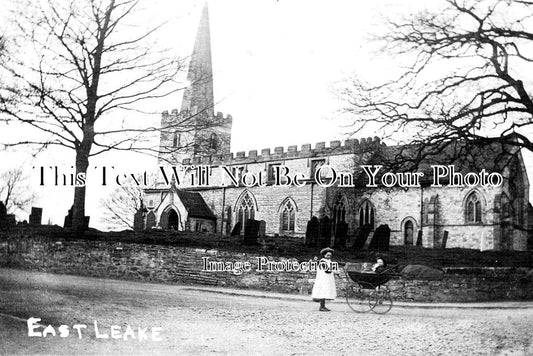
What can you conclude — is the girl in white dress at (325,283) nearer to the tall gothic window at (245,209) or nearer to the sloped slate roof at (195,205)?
the sloped slate roof at (195,205)

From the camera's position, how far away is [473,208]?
1101 inches

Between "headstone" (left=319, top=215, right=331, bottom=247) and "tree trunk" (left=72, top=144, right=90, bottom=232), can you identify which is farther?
"headstone" (left=319, top=215, right=331, bottom=247)

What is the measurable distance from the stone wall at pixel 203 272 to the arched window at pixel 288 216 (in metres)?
20.8

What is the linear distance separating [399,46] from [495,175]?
122 inches

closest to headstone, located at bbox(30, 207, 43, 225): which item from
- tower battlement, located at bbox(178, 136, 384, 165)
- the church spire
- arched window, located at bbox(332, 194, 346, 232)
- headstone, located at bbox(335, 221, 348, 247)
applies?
the church spire

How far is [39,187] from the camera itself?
11047mm

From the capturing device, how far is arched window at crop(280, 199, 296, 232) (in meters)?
34.2

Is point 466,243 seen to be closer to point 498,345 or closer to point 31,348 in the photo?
point 498,345

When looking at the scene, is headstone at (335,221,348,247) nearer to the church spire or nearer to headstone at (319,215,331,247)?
headstone at (319,215,331,247)

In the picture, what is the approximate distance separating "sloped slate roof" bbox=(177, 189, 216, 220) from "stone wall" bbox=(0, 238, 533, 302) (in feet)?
67.3

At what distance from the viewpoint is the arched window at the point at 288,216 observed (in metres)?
34.2

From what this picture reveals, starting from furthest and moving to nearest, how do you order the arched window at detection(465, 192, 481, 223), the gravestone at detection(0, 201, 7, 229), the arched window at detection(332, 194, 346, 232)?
the arched window at detection(332, 194, 346, 232), the arched window at detection(465, 192, 481, 223), the gravestone at detection(0, 201, 7, 229)

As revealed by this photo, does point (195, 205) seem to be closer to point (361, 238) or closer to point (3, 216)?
point (3, 216)

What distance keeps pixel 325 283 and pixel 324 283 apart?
0.06 ft
